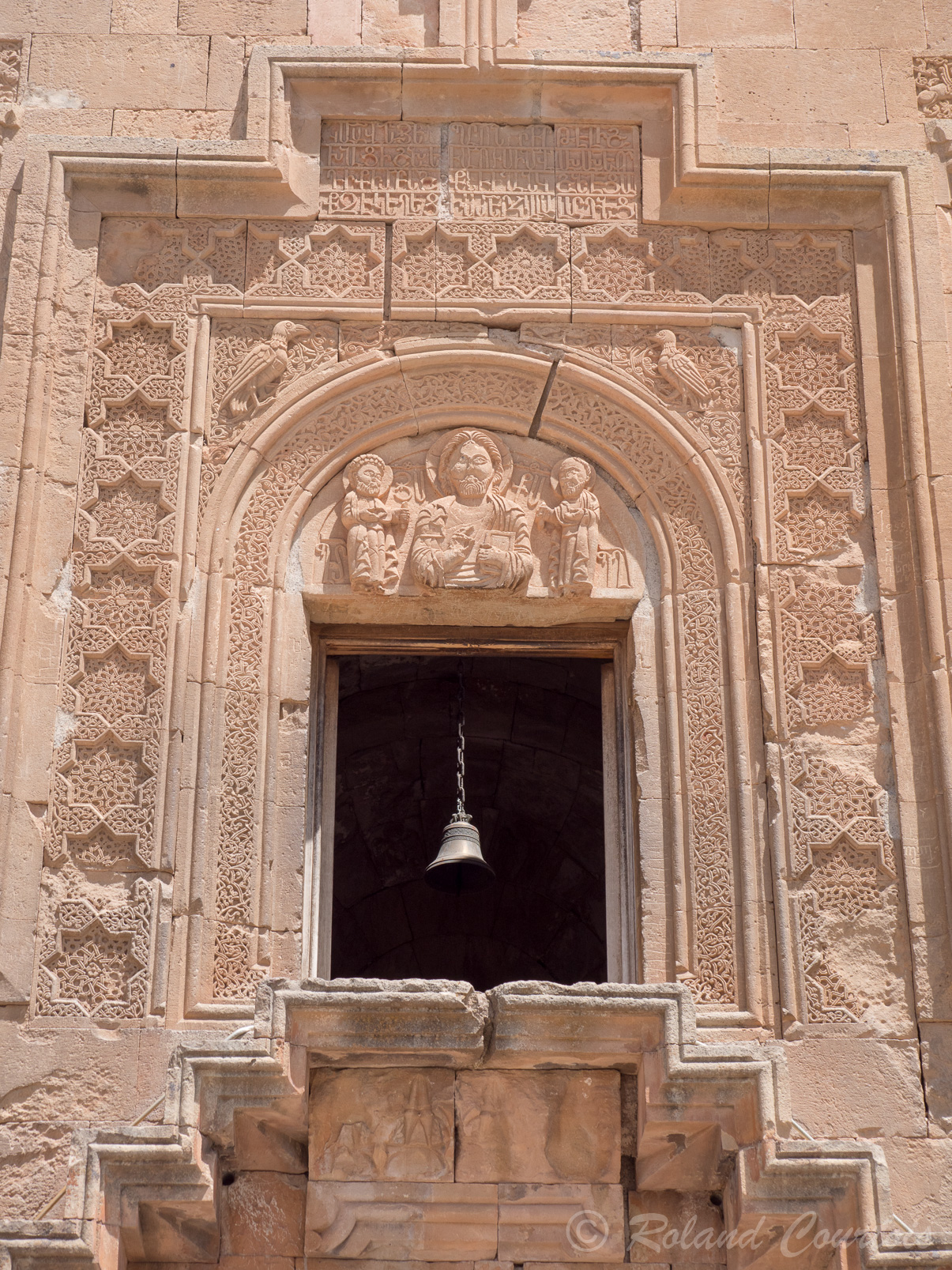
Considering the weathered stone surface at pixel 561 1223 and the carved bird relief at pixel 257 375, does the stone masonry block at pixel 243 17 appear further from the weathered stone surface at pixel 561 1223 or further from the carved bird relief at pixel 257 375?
the weathered stone surface at pixel 561 1223

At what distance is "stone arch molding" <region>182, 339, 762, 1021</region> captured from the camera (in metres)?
6.90

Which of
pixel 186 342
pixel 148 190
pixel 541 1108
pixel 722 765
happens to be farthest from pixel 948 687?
pixel 148 190


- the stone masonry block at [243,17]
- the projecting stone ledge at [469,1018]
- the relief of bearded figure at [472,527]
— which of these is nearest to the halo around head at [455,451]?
the relief of bearded figure at [472,527]

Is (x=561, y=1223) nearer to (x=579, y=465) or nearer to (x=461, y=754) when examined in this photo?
(x=461, y=754)

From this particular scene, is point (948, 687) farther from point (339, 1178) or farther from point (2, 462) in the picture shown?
point (2, 462)

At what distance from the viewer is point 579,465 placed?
25.1 feet

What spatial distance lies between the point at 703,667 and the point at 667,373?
1.28 meters

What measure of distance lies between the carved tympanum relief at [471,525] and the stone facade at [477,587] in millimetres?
20

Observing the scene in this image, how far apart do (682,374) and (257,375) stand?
1750mm

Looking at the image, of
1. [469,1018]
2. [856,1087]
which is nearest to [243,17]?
[469,1018]

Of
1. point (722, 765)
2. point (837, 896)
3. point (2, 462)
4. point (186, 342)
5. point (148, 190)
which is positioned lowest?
point (837, 896)

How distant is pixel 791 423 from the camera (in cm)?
773

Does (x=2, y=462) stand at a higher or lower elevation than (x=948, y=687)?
higher

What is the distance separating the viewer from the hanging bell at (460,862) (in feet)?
25.1
